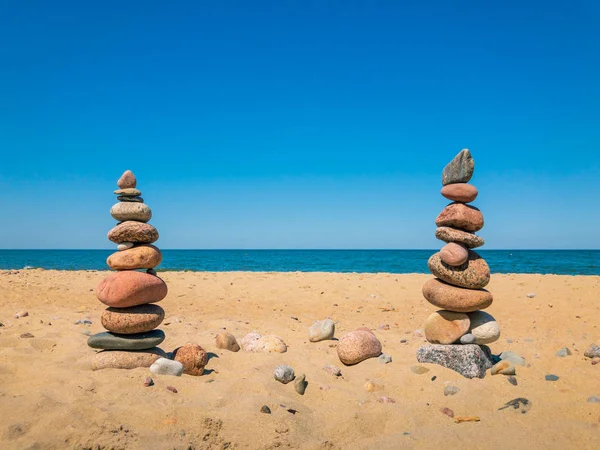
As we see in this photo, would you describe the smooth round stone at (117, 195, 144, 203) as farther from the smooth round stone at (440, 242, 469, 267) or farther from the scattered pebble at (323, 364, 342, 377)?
the smooth round stone at (440, 242, 469, 267)

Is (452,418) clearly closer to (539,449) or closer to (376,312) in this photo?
(539,449)

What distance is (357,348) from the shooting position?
258 inches

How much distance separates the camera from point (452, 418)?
465 centimetres

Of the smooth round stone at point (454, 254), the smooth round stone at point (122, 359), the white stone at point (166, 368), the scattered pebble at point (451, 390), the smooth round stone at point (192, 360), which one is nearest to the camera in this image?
the scattered pebble at point (451, 390)

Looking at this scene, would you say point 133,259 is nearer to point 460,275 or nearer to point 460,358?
point 460,275

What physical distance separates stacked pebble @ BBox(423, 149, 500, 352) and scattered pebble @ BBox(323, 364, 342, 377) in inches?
63.9

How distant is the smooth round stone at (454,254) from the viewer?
20.0ft

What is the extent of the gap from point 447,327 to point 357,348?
4.68 ft

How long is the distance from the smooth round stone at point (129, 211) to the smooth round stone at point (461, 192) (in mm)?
4787

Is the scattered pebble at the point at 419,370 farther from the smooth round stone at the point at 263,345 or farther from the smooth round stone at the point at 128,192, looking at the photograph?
the smooth round stone at the point at 128,192

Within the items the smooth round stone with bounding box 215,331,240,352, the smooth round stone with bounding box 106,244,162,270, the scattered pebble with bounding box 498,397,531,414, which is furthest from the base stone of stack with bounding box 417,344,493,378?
the smooth round stone with bounding box 106,244,162,270

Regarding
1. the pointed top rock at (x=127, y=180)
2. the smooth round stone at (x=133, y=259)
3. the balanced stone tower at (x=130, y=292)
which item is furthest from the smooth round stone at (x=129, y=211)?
the smooth round stone at (x=133, y=259)

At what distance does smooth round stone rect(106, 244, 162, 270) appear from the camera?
626cm

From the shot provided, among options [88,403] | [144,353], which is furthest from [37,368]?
[88,403]
